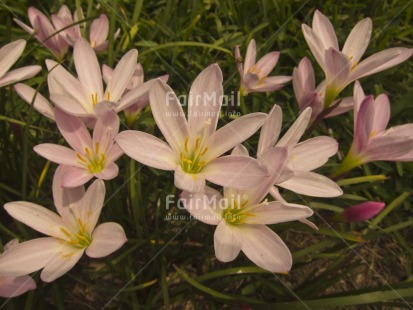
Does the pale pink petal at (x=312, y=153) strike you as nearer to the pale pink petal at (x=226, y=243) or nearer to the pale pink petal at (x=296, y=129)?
the pale pink petal at (x=296, y=129)

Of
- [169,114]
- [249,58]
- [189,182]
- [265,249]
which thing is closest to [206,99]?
[169,114]

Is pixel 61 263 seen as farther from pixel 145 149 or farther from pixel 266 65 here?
pixel 266 65

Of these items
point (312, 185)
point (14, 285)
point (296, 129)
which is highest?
point (296, 129)

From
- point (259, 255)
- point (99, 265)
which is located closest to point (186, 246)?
point (99, 265)

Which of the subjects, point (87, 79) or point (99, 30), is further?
point (99, 30)

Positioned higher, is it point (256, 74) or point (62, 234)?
point (256, 74)

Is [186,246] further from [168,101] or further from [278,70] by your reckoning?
[278,70]
